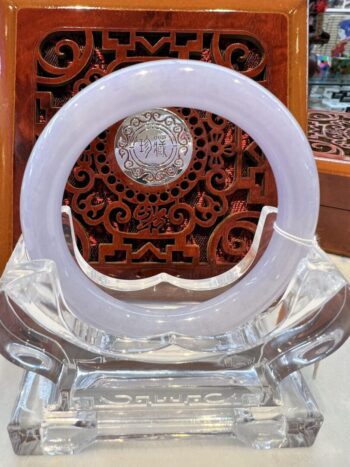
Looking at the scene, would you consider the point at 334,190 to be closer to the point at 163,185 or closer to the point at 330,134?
the point at 330,134

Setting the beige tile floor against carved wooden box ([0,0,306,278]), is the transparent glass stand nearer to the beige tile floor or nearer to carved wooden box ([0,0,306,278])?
the beige tile floor

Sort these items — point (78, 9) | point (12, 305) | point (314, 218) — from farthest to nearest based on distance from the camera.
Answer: point (78, 9) < point (314, 218) < point (12, 305)

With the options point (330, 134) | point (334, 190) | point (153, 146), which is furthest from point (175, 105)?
point (330, 134)

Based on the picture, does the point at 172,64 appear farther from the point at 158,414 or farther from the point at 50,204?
the point at 158,414

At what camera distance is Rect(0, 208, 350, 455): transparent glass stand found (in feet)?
1.66

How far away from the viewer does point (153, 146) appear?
2.40 feet

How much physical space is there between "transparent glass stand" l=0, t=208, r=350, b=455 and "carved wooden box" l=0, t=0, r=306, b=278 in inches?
8.5

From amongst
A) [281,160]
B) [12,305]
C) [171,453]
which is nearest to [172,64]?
[281,160]

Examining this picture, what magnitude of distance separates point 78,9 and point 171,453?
0.60 metres

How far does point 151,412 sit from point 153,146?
1.24 feet

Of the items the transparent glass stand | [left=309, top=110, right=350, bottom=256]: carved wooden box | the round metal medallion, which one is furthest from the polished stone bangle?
[left=309, top=110, right=350, bottom=256]: carved wooden box

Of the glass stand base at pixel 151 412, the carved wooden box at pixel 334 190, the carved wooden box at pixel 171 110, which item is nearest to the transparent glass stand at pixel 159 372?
the glass stand base at pixel 151 412

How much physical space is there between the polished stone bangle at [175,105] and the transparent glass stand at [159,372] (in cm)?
3

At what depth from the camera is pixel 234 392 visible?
21.9 inches
